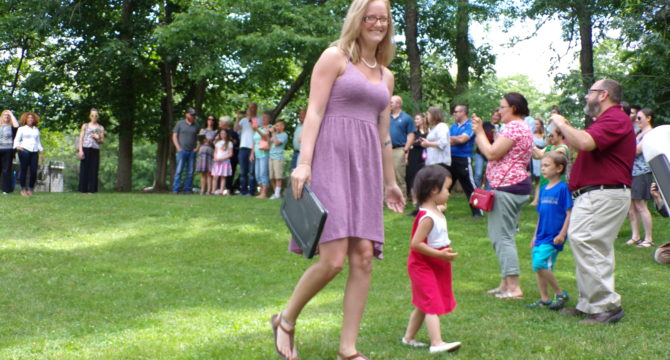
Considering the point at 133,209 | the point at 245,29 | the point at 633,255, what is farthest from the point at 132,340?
the point at 245,29

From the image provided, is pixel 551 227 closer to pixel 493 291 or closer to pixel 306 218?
pixel 493 291

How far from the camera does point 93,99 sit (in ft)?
86.3

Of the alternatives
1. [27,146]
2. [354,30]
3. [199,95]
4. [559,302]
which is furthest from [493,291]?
[199,95]

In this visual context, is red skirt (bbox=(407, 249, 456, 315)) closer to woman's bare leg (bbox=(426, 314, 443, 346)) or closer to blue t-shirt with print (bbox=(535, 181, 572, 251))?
woman's bare leg (bbox=(426, 314, 443, 346))

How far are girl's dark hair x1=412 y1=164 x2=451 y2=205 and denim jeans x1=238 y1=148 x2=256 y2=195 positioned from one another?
1284 cm

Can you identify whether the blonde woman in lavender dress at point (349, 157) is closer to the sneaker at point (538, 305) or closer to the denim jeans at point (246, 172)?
the sneaker at point (538, 305)

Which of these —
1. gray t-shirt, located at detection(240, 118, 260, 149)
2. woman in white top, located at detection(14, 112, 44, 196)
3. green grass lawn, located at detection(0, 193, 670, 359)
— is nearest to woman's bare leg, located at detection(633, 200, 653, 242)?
green grass lawn, located at detection(0, 193, 670, 359)

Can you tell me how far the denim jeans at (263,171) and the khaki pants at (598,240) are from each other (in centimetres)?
1172

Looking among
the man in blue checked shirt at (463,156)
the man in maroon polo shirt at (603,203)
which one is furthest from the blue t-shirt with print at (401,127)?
the man in maroon polo shirt at (603,203)

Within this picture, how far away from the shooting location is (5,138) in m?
16.9

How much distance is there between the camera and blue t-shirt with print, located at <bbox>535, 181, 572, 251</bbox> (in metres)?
6.75

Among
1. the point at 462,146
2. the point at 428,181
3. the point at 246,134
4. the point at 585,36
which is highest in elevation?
the point at 585,36

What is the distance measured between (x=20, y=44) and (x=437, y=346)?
25682 mm

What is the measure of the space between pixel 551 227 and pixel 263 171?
11236mm
